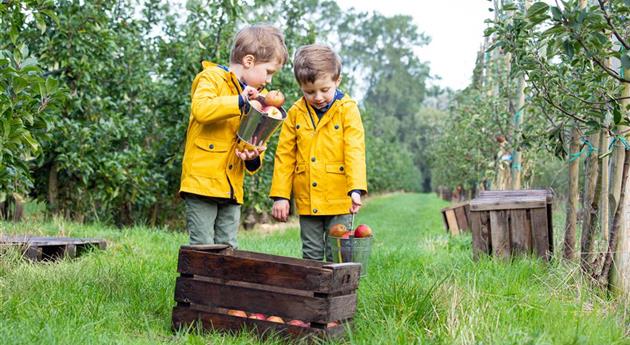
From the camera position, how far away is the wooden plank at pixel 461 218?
1061 cm

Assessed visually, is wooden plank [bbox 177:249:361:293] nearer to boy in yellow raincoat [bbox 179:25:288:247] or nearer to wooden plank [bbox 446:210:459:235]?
boy in yellow raincoat [bbox 179:25:288:247]

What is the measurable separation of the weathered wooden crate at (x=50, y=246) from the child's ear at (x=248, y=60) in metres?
2.04

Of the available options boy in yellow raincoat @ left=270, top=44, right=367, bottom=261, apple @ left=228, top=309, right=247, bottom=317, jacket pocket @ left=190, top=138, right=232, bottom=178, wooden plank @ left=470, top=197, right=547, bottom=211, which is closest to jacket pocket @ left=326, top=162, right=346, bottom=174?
boy in yellow raincoat @ left=270, top=44, right=367, bottom=261

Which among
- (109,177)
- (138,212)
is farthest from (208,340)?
(138,212)

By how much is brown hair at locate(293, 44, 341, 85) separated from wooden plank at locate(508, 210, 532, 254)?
1.95 metres

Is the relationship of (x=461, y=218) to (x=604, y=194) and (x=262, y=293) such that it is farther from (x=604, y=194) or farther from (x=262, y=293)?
(x=262, y=293)

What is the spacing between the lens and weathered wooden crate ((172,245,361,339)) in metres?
2.96

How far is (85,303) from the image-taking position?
134 inches

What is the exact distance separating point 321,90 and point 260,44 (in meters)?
0.43

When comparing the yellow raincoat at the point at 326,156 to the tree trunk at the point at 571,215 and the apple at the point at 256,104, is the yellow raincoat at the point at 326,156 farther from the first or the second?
the tree trunk at the point at 571,215

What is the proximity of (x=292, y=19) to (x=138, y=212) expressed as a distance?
476 cm

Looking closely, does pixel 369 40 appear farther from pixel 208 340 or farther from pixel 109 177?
pixel 208 340

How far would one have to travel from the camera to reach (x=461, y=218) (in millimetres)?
10680

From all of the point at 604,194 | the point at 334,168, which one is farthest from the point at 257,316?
the point at 604,194
